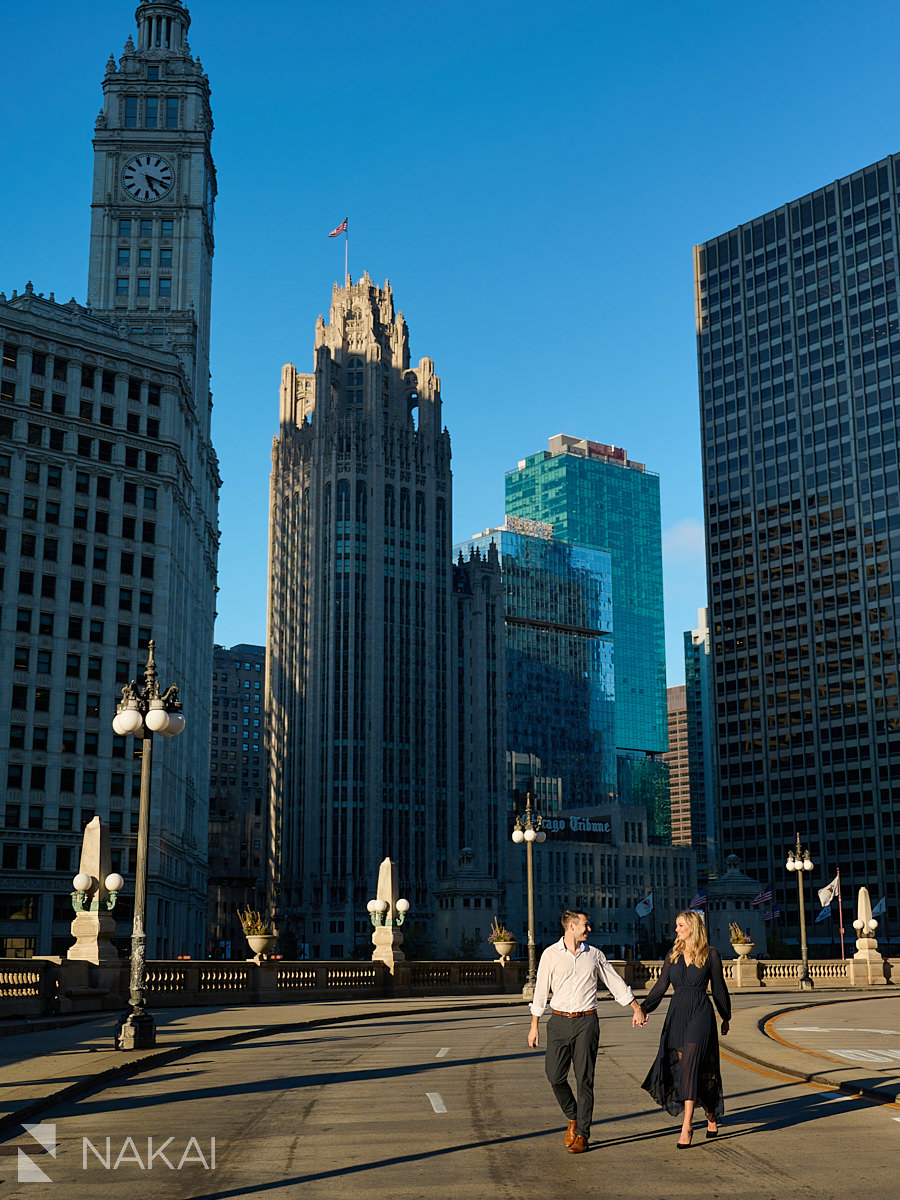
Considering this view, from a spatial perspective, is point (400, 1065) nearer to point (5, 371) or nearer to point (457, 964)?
point (457, 964)

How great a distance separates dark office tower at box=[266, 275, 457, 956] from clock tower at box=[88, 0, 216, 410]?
4928 centimetres

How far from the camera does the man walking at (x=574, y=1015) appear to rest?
38.7ft

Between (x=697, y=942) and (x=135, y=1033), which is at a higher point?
(x=697, y=942)

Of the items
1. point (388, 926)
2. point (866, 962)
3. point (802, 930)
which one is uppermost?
point (388, 926)

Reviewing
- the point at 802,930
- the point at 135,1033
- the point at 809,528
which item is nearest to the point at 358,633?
the point at 809,528

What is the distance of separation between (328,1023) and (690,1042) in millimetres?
20211

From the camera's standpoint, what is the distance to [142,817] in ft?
75.7

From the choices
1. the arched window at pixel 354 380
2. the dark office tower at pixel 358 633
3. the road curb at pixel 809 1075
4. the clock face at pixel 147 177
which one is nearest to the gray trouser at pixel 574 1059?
the road curb at pixel 809 1075

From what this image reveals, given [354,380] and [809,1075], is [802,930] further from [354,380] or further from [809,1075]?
[354,380]

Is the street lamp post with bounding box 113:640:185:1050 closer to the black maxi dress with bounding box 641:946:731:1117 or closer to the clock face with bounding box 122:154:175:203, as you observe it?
the black maxi dress with bounding box 641:946:731:1117

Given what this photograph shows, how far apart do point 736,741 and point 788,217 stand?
68679 millimetres

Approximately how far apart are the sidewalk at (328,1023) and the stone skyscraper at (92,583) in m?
59.7

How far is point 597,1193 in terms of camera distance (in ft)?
32.5

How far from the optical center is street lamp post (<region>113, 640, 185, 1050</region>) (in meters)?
21.3
